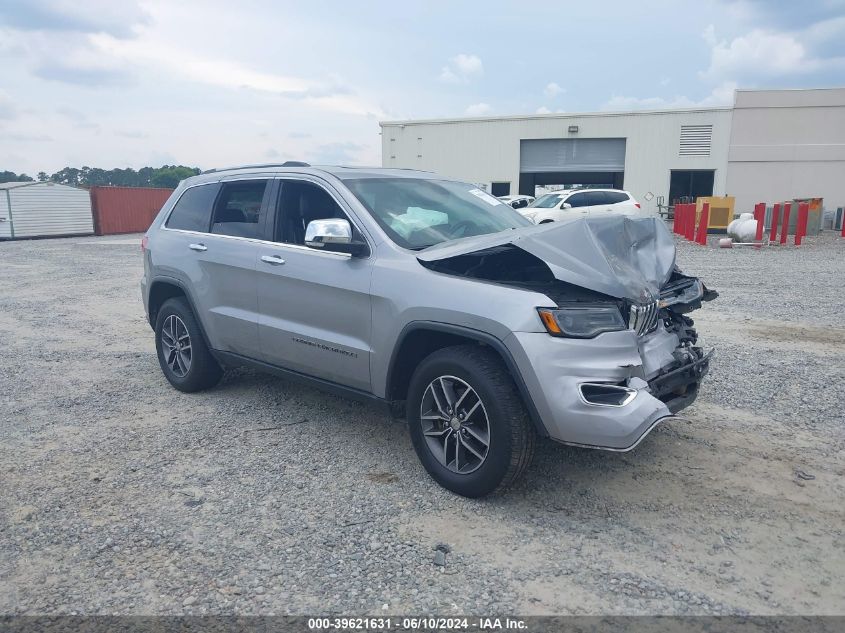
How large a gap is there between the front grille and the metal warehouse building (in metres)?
33.9

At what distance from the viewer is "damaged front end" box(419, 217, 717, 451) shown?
3.19 metres

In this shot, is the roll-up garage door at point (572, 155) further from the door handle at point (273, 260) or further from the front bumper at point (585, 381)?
the front bumper at point (585, 381)

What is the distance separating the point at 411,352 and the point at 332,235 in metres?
0.85

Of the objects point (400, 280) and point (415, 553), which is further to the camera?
point (400, 280)

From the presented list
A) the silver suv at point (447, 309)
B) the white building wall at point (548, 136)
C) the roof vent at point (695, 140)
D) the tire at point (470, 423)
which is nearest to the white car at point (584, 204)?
the white building wall at point (548, 136)

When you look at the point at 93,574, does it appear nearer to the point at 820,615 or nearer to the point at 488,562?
the point at 488,562

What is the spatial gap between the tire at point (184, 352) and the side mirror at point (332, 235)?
1.92 meters

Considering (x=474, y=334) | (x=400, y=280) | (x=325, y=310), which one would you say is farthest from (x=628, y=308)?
(x=325, y=310)

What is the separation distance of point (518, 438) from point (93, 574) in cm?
213

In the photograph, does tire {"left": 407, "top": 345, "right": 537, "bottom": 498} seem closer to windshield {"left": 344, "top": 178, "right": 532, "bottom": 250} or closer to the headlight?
the headlight

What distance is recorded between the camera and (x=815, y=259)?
15.2m

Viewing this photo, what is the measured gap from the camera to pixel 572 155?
1431 inches

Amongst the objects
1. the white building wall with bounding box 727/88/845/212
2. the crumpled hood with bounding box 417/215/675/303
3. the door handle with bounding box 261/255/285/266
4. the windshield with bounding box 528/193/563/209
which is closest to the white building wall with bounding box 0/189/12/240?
the windshield with bounding box 528/193/563/209

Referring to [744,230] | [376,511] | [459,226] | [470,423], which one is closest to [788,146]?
[744,230]
